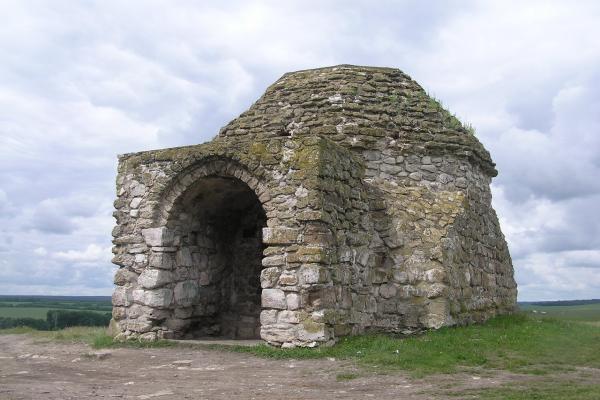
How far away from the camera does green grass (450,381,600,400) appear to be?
19.2 feet

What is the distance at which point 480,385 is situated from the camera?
6539 millimetres

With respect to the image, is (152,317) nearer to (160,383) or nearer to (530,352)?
(160,383)

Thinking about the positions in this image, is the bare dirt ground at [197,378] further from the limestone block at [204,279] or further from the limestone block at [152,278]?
the limestone block at [204,279]

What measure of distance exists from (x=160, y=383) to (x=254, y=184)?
12.4 feet

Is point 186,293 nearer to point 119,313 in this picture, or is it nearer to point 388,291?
point 119,313

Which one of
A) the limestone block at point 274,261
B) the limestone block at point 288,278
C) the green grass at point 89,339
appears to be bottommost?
the green grass at point 89,339

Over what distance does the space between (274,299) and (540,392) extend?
4159mm

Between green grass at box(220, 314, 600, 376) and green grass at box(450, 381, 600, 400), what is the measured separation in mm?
831

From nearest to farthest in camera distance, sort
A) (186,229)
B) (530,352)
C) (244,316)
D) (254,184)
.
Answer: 1. (530,352)
2. (254,184)
3. (186,229)
4. (244,316)

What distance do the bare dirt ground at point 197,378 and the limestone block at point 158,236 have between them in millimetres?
1824

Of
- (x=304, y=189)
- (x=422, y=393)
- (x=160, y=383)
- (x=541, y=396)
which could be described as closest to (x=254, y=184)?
(x=304, y=189)

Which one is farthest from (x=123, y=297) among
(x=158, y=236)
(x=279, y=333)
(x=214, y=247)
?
(x=279, y=333)

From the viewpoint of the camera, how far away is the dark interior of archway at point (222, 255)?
36.1 feet

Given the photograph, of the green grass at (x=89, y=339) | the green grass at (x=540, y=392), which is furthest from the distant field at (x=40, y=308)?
the green grass at (x=540, y=392)
